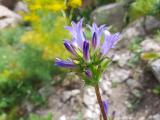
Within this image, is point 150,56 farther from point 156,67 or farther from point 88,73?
point 88,73

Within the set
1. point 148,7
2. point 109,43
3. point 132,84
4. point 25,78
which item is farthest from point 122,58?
point 109,43

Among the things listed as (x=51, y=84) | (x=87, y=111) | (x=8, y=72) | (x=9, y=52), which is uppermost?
(x=9, y=52)

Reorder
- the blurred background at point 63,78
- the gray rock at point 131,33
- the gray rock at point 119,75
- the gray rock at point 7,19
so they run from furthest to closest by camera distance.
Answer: the gray rock at point 7,19
the gray rock at point 131,33
the gray rock at point 119,75
the blurred background at point 63,78

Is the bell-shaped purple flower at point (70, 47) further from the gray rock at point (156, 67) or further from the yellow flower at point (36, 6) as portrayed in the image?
the yellow flower at point (36, 6)

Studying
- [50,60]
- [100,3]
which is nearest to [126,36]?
[50,60]

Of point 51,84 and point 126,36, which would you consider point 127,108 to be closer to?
point 51,84

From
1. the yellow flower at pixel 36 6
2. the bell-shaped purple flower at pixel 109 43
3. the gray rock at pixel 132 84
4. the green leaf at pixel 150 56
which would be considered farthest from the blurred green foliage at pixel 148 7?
the bell-shaped purple flower at pixel 109 43

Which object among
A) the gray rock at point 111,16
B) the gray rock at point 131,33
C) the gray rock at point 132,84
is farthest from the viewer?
the gray rock at point 111,16
